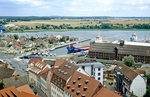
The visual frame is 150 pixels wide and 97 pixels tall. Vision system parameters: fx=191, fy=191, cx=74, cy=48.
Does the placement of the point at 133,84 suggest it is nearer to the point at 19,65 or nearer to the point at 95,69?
the point at 95,69

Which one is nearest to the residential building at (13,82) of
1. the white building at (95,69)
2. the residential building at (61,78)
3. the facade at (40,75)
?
the facade at (40,75)

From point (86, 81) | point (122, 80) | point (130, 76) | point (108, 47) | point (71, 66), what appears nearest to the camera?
point (86, 81)

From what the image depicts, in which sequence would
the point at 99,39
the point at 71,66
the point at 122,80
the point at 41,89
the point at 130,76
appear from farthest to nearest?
the point at 99,39, the point at 41,89, the point at 122,80, the point at 130,76, the point at 71,66

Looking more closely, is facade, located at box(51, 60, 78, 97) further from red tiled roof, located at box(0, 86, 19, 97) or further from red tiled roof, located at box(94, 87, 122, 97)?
red tiled roof, located at box(94, 87, 122, 97)

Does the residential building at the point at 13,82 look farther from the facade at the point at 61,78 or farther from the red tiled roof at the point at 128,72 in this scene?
the red tiled roof at the point at 128,72

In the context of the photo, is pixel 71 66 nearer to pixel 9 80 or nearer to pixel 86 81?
pixel 86 81

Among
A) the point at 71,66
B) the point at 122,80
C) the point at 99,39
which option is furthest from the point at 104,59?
the point at 71,66
